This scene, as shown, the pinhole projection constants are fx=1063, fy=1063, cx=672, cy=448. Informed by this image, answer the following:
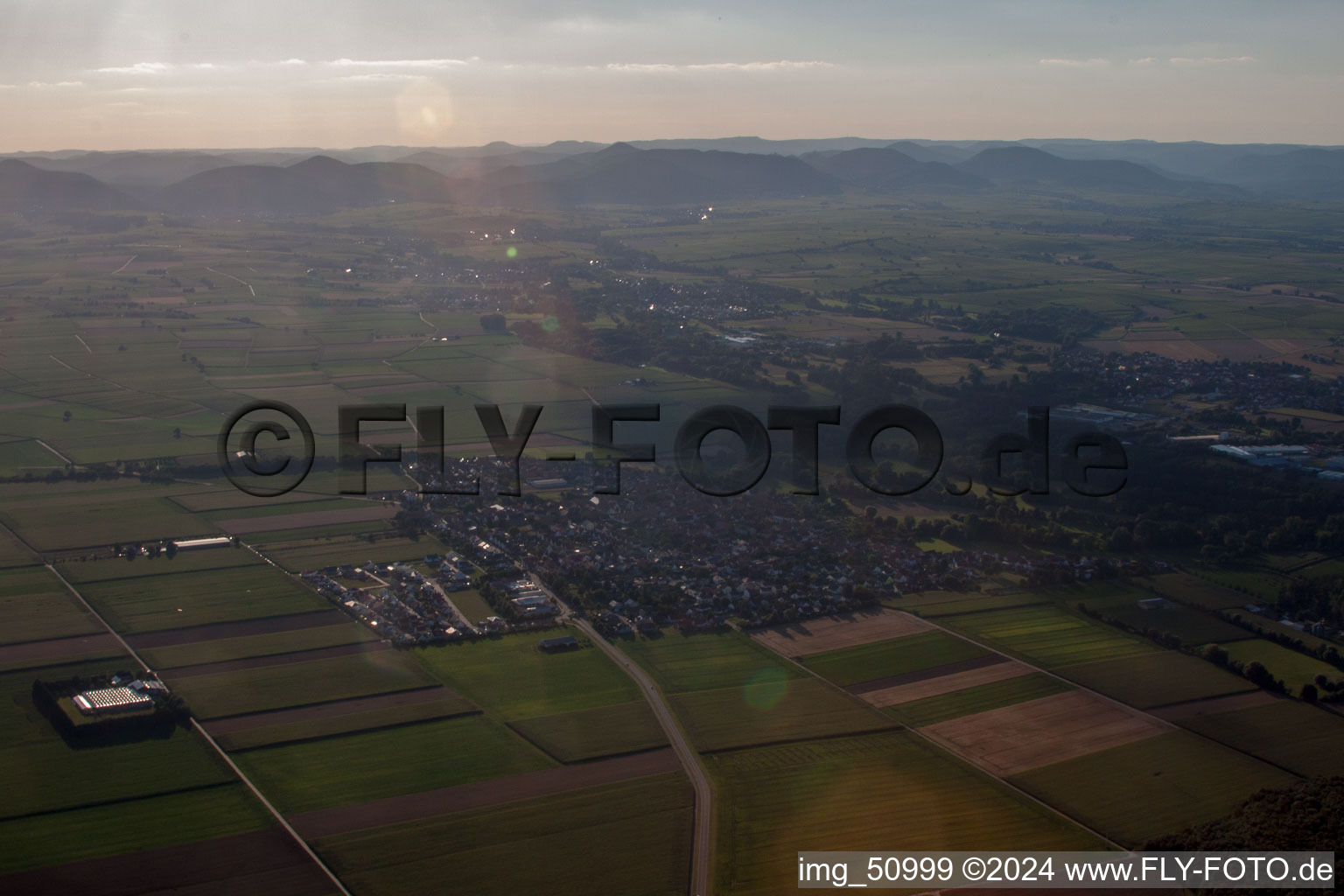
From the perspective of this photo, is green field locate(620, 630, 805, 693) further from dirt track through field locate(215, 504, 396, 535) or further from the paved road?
dirt track through field locate(215, 504, 396, 535)

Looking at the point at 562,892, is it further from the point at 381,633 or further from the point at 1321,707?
the point at 1321,707

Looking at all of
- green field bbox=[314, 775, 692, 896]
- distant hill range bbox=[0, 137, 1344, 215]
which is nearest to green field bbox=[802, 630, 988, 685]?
green field bbox=[314, 775, 692, 896]

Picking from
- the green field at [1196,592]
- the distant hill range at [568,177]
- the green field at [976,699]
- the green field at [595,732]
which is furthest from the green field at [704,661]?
the distant hill range at [568,177]

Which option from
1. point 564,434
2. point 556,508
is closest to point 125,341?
point 564,434

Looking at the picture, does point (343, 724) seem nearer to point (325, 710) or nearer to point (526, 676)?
point (325, 710)

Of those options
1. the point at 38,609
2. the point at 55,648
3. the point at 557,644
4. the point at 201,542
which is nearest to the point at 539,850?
the point at 557,644

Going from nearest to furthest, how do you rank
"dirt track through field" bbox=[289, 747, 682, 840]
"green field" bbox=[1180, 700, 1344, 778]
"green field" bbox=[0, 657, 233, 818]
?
"dirt track through field" bbox=[289, 747, 682, 840] < "green field" bbox=[0, 657, 233, 818] < "green field" bbox=[1180, 700, 1344, 778]

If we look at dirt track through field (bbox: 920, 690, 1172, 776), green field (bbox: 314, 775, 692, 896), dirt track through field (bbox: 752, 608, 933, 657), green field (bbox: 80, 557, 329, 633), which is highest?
green field (bbox: 80, 557, 329, 633)
